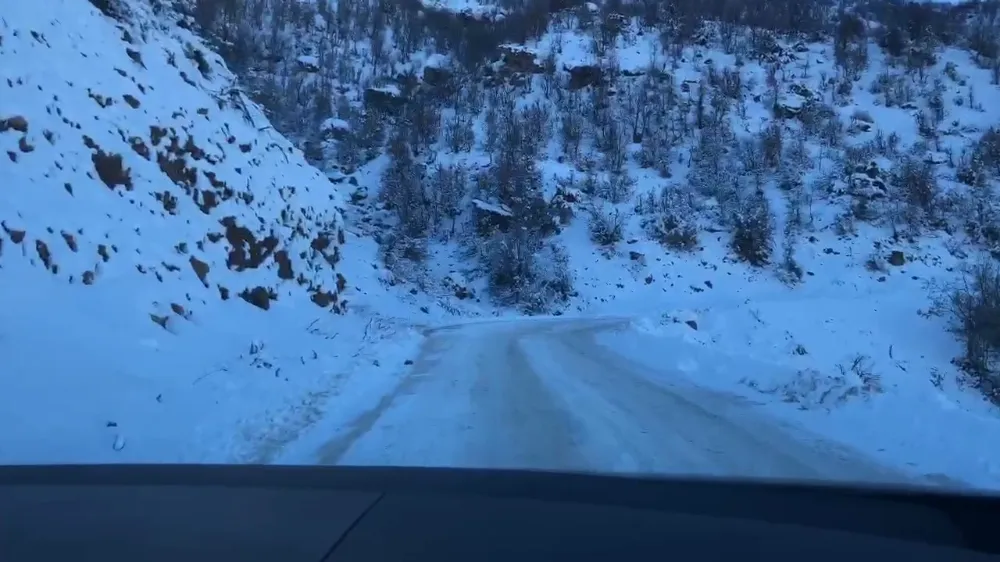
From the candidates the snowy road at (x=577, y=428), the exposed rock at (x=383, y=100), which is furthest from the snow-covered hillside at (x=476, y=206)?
the snowy road at (x=577, y=428)

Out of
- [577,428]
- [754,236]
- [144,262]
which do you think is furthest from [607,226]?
[577,428]

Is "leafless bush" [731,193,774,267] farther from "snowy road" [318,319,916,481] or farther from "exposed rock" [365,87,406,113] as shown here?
"snowy road" [318,319,916,481]

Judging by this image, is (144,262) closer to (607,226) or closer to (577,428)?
(577,428)

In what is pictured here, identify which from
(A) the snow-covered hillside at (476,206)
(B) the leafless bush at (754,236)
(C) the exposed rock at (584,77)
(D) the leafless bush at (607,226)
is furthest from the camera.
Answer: (C) the exposed rock at (584,77)

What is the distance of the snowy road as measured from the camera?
23.1 feet

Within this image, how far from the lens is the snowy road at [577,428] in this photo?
7.04 meters

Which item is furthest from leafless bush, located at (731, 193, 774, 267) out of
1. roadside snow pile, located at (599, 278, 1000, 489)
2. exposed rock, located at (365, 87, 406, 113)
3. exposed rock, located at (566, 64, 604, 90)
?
exposed rock, located at (365, 87, 406, 113)

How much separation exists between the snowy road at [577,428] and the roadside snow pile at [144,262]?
1.14 meters

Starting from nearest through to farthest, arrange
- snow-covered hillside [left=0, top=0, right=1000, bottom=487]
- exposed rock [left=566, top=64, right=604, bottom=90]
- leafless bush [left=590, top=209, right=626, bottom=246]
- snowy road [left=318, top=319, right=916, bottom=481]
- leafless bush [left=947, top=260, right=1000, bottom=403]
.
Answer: snowy road [left=318, top=319, right=916, bottom=481]
snow-covered hillside [left=0, top=0, right=1000, bottom=487]
leafless bush [left=947, top=260, right=1000, bottom=403]
leafless bush [left=590, top=209, right=626, bottom=246]
exposed rock [left=566, top=64, right=604, bottom=90]

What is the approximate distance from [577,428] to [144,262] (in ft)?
Result: 22.5

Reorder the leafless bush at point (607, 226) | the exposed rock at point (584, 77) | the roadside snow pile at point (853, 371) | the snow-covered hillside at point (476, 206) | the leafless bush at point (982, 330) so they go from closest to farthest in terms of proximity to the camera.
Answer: the roadside snow pile at point (853, 371) → the snow-covered hillside at point (476, 206) → the leafless bush at point (982, 330) → the leafless bush at point (607, 226) → the exposed rock at point (584, 77)

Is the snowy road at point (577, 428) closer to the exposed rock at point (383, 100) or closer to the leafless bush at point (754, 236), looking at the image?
the leafless bush at point (754, 236)

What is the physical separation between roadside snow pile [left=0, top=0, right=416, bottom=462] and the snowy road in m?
1.14

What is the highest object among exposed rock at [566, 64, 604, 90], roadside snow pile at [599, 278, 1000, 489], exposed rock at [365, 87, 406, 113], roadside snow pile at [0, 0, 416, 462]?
exposed rock at [566, 64, 604, 90]
